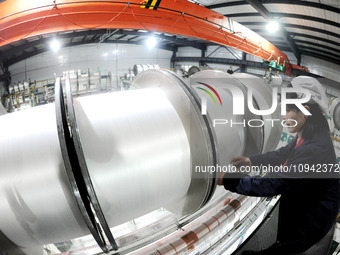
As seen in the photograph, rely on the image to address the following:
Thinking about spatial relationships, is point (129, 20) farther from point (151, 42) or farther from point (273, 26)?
point (273, 26)

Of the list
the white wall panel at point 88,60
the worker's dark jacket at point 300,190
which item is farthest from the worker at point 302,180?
the white wall panel at point 88,60

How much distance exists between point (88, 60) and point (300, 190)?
1.39 metres

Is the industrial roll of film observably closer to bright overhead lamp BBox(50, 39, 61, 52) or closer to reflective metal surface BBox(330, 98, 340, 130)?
bright overhead lamp BBox(50, 39, 61, 52)

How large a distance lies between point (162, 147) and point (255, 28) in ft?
2.77

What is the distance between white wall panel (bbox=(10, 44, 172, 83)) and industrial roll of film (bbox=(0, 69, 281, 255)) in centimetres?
90

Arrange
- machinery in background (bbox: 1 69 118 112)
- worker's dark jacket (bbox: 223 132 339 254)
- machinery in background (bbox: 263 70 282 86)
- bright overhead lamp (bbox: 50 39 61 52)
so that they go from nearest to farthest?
worker's dark jacket (bbox: 223 132 339 254) < bright overhead lamp (bbox: 50 39 61 52) < machinery in background (bbox: 1 69 118 112) < machinery in background (bbox: 263 70 282 86)

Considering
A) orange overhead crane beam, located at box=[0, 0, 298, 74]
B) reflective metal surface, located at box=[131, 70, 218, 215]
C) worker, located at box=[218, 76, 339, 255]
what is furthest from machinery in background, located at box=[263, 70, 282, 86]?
reflective metal surface, located at box=[131, 70, 218, 215]

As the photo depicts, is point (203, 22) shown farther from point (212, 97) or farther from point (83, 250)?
point (83, 250)

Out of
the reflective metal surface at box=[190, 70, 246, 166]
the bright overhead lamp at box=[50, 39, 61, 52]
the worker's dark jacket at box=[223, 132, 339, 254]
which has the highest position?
the bright overhead lamp at box=[50, 39, 61, 52]

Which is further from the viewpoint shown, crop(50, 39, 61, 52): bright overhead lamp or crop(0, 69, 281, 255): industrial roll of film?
crop(50, 39, 61, 52): bright overhead lamp

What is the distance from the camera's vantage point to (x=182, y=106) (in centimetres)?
53

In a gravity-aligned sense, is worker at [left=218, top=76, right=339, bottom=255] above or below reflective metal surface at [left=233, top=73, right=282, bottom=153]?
below

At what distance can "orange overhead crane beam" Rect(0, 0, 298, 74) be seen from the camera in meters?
1.03

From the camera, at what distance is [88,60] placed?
1310 mm
